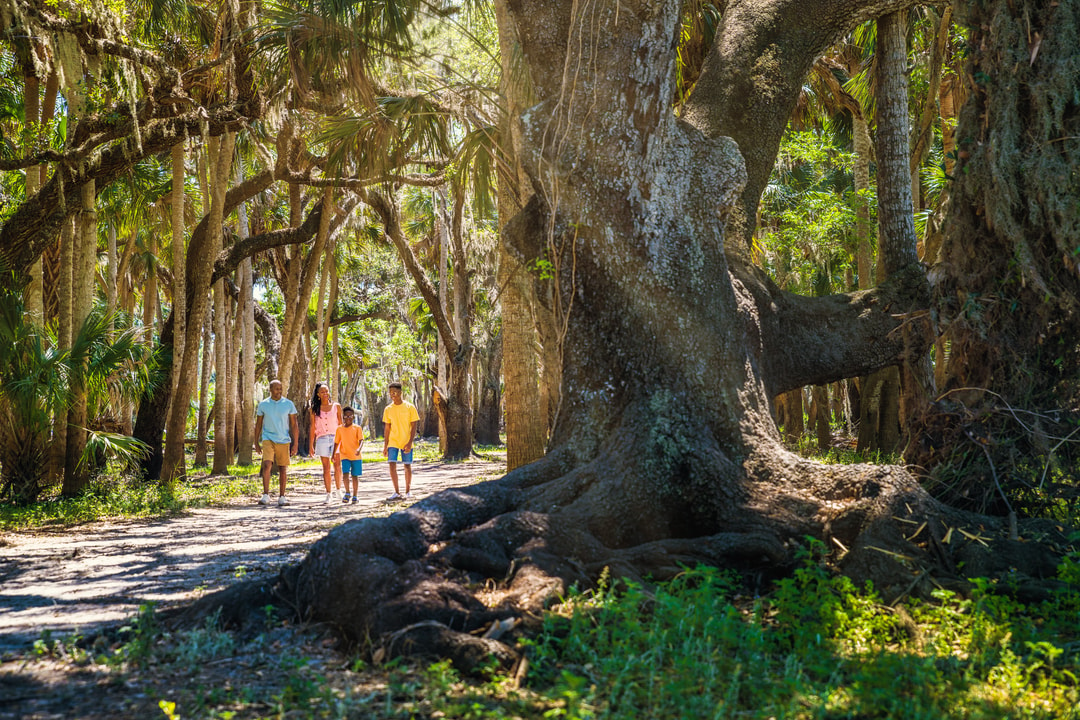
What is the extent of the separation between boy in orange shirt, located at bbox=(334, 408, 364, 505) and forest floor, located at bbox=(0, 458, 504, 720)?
0.38 m

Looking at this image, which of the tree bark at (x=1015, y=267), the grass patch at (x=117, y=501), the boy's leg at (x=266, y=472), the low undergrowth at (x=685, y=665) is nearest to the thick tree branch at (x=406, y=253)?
the grass patch at (x=117, y=501)

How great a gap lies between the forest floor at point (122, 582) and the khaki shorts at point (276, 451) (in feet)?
2.18

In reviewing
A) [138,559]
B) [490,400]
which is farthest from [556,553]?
[490,400]

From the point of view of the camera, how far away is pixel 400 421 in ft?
38.4

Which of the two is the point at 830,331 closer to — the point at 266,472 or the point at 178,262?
the point at 266,472

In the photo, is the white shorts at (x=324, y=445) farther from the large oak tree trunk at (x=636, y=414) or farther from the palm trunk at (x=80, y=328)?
the large oak tree trunk at (x=636, y=414)

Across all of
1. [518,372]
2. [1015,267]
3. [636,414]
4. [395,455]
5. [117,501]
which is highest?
[1015,267]

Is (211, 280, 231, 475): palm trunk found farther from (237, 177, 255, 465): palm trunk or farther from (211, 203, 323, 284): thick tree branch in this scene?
(211, 203, 323, 284): thick tree branch

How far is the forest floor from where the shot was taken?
11.2 ft

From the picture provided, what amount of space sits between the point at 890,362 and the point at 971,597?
3165mm

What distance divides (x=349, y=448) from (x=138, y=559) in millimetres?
4892

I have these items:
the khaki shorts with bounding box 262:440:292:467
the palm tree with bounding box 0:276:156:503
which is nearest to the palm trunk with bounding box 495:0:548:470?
the khaki shorts with bounding box 262:440:292:467

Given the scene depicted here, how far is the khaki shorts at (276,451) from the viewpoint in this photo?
1138 cm

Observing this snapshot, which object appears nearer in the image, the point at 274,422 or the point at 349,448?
the point at 274,422
